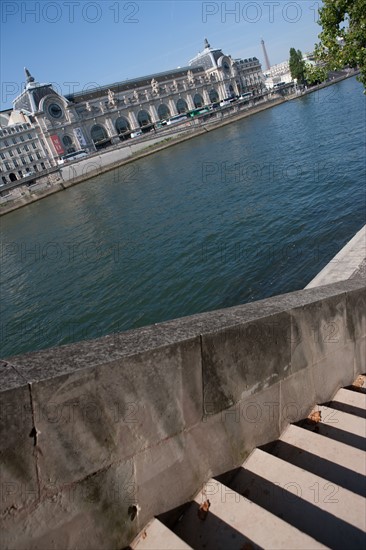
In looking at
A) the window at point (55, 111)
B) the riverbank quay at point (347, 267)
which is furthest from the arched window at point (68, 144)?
the riverbank quay at point (347, 267)

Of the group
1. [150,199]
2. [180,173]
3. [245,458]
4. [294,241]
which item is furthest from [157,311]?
[180,173]

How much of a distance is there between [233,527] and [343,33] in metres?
14.5

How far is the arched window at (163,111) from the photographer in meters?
126

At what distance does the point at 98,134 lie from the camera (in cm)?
11338

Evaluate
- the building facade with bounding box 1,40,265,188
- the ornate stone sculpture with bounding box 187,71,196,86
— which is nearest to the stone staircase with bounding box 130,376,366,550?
the building facade with bounding box 1,40,265,188

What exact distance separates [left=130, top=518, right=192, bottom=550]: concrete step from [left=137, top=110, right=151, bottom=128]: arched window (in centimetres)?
12830

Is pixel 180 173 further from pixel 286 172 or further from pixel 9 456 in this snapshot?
pixel 9 456

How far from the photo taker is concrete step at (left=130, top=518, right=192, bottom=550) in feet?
8.08

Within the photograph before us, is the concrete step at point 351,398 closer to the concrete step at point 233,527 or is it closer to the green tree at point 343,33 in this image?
the concrete step at point 233,527

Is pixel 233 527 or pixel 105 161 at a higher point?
pixel 105 161

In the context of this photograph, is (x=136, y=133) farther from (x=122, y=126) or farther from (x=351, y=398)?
(x=351, y=398)

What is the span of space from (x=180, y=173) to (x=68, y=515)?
152 ft

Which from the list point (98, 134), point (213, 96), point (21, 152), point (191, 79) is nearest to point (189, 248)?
point (21, 152)

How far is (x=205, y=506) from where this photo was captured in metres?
2.87
